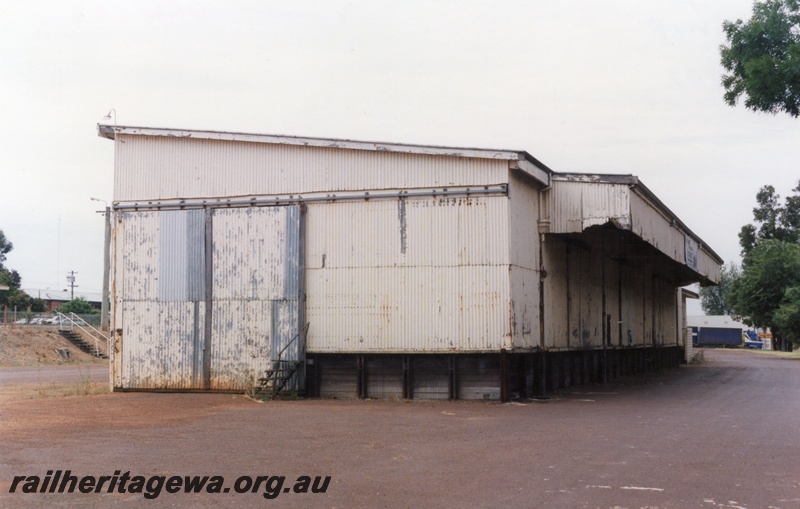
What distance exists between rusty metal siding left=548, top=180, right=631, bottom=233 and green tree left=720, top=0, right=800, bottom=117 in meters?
4.56

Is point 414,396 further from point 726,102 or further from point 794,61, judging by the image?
point 794,61

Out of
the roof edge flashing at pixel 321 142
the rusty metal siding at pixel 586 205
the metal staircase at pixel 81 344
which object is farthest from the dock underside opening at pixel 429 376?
the metal staircase at pixel 81 344

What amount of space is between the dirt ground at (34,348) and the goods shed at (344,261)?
89.0 feet

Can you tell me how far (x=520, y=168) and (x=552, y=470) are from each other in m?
10.8

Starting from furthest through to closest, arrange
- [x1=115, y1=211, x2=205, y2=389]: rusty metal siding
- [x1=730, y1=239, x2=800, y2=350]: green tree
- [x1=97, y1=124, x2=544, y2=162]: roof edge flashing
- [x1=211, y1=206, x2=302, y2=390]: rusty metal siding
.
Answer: [x1=730, y1=239, x2=800, y2=350]: green tree, [x1=115, y1=211, x2=205, y2=389]: rusty metal siding, [x1=211, y1=206, x2=302, y2=390]: rusty metal siding, [x1=97, y1=124, x2=544, y2=162]: roof edge flashing

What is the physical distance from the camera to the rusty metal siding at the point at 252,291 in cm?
2148

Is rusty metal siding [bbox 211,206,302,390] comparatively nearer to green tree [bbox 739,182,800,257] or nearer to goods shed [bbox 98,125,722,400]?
goods shed [bbox 98,125,722,400]

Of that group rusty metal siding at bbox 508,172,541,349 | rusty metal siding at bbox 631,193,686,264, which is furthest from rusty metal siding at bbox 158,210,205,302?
rusty metal siding at bbox 631,193,686,264

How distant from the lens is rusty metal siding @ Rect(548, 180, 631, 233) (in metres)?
20.8

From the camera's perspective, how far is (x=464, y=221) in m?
20.2

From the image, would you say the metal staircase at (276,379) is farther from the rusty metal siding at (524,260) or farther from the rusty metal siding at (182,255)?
the rusty metal siding at (524,260)

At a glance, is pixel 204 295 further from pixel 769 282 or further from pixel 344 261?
pixel 769 282

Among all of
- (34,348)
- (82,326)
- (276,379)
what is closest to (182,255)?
(276,379)

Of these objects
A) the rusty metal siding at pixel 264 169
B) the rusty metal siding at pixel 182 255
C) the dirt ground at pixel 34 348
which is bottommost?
the dirt ground at pixel 34 348
